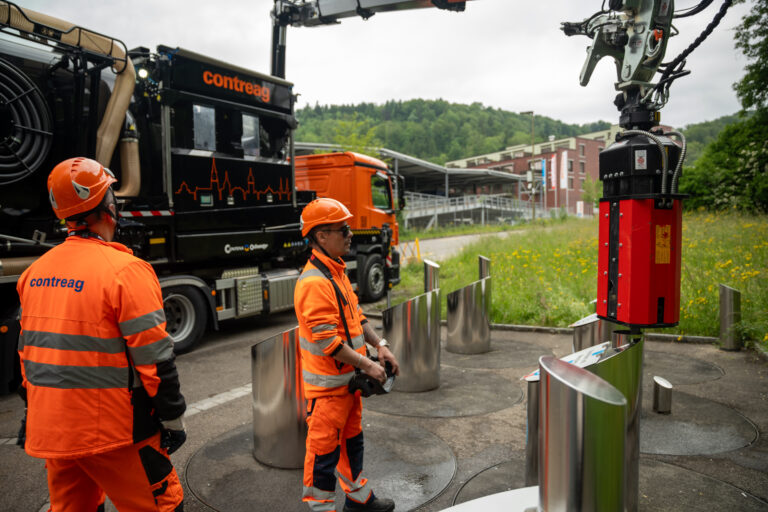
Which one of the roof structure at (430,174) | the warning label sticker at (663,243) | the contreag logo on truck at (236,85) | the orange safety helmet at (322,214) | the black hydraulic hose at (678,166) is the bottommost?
the warning label sticker at (663,243)

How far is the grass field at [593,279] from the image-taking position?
7.35 metres

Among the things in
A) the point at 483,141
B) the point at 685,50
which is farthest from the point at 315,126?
the point at 685,50

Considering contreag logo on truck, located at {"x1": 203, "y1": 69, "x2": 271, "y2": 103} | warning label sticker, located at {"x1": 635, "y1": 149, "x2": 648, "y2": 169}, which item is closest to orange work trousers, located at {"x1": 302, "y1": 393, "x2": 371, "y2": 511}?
warning label sticker, located at {"x1": 635, "y1": 149, "x2": 648, "y2": 169}

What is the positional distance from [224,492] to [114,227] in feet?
6.71

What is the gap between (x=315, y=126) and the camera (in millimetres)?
64500

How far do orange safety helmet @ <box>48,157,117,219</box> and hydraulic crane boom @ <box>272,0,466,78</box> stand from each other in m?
7.94

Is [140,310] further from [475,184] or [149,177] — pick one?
A: [475,184]

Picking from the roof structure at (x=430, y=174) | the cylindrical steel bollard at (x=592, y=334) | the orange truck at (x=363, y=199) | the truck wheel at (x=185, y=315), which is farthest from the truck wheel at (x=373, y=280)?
the roof structure at (x=430, y=174)

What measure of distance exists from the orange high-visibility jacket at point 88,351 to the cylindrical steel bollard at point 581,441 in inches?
61.6

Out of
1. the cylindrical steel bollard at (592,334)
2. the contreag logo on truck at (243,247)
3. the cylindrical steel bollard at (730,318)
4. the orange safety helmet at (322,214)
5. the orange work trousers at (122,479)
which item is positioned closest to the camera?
the orange work trousers at (122,479)

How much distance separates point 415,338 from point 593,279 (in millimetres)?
5995

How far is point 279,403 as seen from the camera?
3.75m

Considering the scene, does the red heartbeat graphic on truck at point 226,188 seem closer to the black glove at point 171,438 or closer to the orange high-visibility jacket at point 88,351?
the orange high-visibility jacket at point 88,351

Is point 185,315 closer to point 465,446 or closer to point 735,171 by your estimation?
point 465,446
